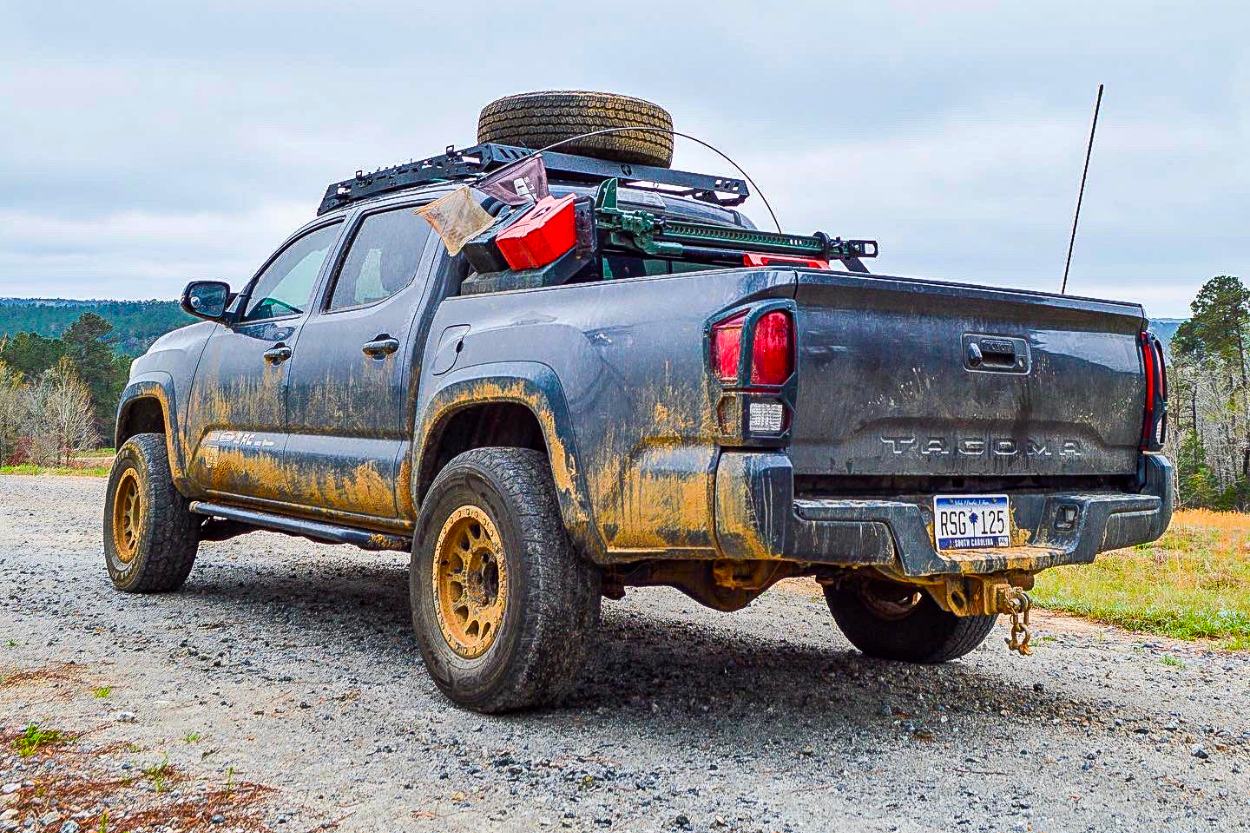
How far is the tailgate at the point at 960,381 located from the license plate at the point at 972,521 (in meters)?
0.10

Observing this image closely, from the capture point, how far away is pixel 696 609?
6992mm

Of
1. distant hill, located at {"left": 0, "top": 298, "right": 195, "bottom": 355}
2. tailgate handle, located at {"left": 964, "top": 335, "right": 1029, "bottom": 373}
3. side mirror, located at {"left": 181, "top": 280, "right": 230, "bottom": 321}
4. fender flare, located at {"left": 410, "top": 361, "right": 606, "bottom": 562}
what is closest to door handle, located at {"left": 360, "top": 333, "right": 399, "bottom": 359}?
fender flare, located at {"left": 410, "top": 361, "right": 606, "bottom": 562}

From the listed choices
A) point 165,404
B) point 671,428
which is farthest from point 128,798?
point 165,404

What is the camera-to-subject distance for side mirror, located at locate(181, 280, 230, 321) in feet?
20.8

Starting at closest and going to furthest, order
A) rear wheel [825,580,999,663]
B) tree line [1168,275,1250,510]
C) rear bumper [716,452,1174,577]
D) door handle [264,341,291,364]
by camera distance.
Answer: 1. rear bumper [716,452,1174,577]
2. rear wheel [825,580,999,663]
3. door handle [264,341,291,364]
4. tree line [1168,275,1250,510]

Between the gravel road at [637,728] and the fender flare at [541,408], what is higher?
the fender flare at [541,408]

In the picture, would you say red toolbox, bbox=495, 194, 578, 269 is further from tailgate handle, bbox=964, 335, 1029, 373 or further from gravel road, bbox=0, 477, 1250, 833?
gravel road, bbox=0, 477, 1250, 833

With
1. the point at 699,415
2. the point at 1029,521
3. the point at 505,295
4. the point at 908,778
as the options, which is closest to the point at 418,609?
the point at 505,295

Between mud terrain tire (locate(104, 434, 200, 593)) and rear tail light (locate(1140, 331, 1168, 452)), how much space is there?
4.86m

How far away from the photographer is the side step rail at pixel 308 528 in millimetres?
5215

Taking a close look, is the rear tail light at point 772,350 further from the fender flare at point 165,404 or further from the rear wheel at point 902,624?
the fender flare at point 165,404

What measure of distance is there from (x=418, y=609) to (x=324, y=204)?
2.76 meters

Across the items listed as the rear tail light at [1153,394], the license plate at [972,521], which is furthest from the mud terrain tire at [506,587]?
the rear tail light at [1153,394]

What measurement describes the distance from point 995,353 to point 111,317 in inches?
3490
